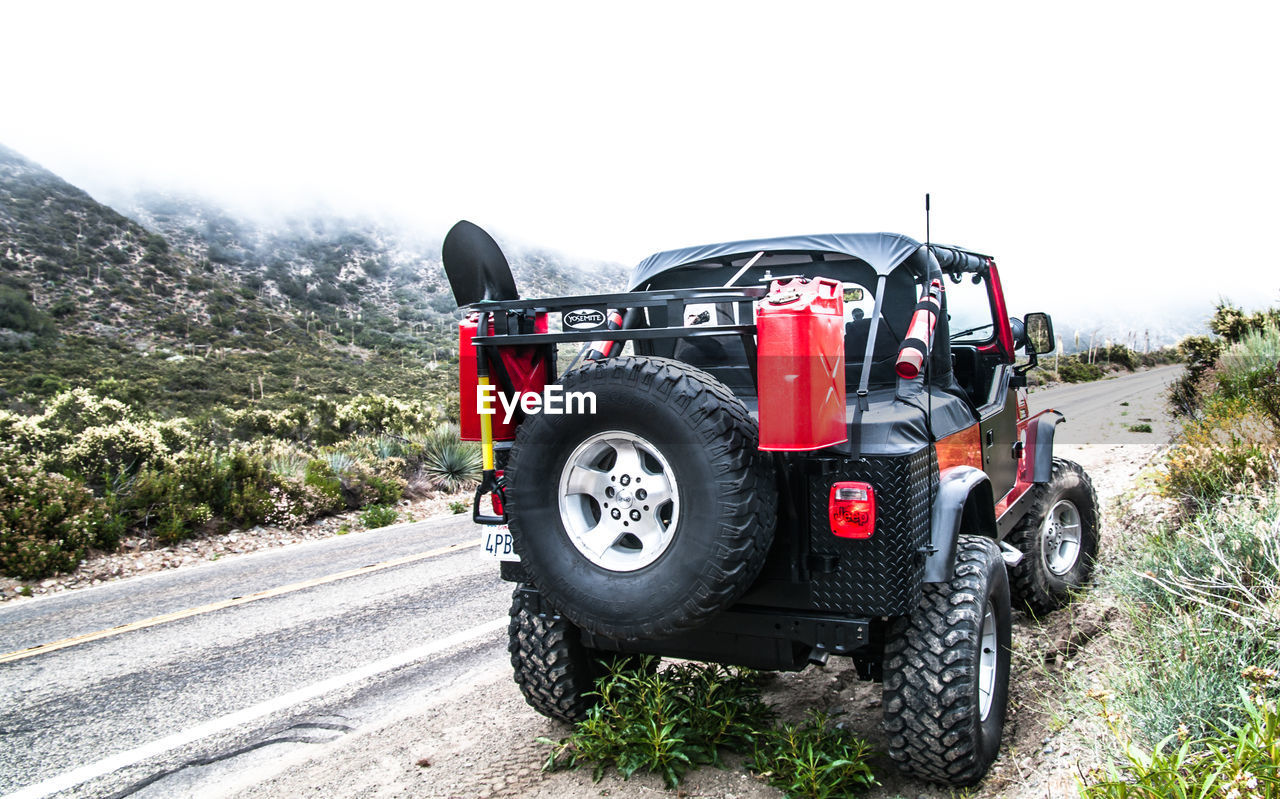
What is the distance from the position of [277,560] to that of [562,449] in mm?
7077

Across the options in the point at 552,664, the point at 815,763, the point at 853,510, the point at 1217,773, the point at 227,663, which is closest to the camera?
the point at 1217,773

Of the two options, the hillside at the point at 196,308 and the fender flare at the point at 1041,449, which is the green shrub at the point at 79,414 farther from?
the fender flare at the point at 1041,449

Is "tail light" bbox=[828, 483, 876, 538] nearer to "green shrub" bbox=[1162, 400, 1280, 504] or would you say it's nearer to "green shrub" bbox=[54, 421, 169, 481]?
"green shrub" bbox=[1162, 400, 1280, 504]

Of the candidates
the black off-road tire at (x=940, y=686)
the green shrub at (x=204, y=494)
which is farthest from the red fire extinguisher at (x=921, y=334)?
the green shrub at (x=204, y=494)

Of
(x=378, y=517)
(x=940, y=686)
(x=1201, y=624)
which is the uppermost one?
(x=1201, y=624)

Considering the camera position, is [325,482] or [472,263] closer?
[472,263]

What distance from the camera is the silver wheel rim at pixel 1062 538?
5264 millimetres

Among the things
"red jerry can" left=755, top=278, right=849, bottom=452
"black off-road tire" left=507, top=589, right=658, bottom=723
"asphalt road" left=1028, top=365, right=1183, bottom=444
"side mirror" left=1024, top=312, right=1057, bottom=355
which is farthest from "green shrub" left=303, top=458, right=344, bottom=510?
"asphalt road" left=1028, top=365, right=1183, bottom=444

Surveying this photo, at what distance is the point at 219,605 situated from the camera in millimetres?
6953

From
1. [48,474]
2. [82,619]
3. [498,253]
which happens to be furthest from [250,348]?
[498,253]

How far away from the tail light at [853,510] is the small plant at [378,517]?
9.34 m

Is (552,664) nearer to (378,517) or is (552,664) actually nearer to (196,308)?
(378,517)

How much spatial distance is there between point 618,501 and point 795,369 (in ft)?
2.62

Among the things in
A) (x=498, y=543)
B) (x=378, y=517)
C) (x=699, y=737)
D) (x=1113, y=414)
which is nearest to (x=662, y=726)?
(x=699, y=737)
